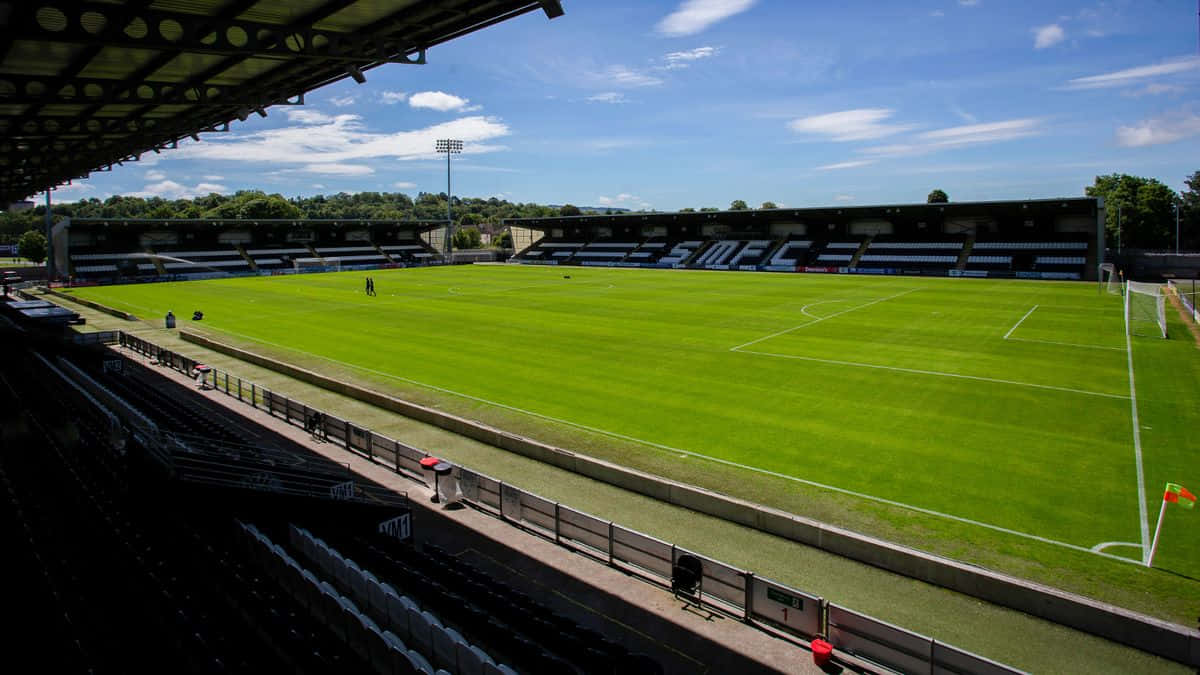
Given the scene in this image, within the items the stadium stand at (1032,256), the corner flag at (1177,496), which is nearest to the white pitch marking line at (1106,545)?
the corner flag at (1177,496)

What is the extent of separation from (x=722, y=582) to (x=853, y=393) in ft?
44.8

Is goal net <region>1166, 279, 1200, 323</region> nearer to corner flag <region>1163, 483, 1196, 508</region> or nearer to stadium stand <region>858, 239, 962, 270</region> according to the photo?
stadium stand <region>858, 239, 962, 270</region>

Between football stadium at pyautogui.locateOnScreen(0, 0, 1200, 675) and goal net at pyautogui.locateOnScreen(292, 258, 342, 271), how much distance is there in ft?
185

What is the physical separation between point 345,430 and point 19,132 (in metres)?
14.0

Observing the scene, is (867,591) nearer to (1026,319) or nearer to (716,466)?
(716,466)

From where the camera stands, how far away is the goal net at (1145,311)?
32.6 metres

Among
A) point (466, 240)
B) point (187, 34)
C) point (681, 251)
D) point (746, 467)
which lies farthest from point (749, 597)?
point (466, 240)

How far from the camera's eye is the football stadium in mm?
7906

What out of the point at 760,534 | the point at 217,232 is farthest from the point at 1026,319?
the point at 217,232

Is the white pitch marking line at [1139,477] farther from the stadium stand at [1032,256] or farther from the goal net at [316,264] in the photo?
the goal net at [316,264]

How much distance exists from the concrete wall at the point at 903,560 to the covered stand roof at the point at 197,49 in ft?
29.0

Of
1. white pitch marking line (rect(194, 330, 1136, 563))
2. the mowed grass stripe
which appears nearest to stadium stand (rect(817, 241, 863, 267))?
the mowed grass stripe

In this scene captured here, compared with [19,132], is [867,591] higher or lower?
lower

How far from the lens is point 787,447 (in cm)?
1647
